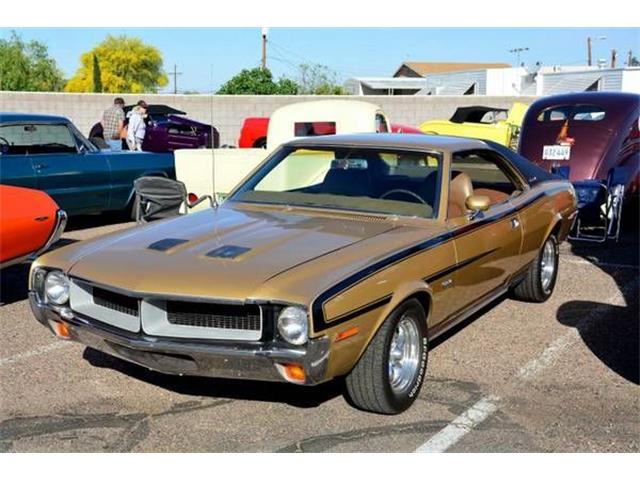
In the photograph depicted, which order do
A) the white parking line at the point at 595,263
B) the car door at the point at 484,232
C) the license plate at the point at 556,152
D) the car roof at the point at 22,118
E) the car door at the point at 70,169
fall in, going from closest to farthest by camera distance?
1. the car door at the point at 484,232
2. the white parking line at the point at 595,263
3. the car roof at the point at 22,118
4. the car door at the point at 70,169
5. the license plate at the point at 556,152

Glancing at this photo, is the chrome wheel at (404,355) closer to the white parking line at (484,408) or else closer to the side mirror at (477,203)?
the white parking line at (484,408)

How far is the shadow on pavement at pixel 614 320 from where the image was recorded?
4883mm

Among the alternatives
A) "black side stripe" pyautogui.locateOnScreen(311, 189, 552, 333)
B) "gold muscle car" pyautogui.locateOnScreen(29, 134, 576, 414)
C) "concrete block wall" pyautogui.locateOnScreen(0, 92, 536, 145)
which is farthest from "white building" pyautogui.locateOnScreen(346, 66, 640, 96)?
"black side stripe" pyautogui.locateOnScreen(311, 189, 552, 333)

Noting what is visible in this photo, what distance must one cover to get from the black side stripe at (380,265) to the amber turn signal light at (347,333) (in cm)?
8

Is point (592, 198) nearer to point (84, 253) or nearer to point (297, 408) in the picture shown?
point (297, 408)

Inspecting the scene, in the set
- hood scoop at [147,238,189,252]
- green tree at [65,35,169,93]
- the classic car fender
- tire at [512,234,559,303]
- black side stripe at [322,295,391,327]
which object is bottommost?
tire at [512,234,559,303]

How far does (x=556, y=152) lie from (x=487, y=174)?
12.8 ft

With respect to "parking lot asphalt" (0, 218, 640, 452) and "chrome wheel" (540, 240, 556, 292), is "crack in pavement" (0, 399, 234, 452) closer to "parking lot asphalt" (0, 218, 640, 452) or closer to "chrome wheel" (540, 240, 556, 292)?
"parking lot asphalt" (0, 218, 640, 452)

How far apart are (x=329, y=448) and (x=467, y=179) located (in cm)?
218

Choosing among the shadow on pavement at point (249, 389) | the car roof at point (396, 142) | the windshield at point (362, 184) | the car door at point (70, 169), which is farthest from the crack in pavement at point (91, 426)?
the car door at point (70, 169)

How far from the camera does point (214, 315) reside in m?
3.55

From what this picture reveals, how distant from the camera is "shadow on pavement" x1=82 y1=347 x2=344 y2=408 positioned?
13.7 ft

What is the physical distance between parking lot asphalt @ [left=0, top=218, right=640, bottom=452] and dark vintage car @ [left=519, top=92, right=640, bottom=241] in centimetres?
323

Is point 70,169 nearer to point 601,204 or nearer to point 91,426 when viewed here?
point 91,426
